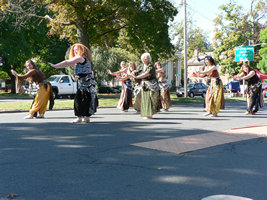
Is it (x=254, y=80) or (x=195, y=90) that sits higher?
(x=254, y=80)

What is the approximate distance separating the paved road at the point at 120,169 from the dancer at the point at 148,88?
3.09m

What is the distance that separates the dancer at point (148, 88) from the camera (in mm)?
10148

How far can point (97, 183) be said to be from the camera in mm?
3793

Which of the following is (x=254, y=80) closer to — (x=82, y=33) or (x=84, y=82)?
(x=84, y=82)

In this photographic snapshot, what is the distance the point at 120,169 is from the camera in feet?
14.5

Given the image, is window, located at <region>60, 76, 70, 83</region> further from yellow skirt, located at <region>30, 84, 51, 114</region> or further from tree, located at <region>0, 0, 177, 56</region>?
yellow skirt, located at <region>30, 84, 51, 114</region>

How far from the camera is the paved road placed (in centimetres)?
353

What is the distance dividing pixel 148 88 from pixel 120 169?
5.97 meters

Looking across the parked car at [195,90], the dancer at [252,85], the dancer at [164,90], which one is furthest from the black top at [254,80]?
the parked car at [195,90]

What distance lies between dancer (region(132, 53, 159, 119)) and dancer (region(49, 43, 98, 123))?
1.75 meters

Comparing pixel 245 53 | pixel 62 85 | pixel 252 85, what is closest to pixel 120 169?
pixel 252 85

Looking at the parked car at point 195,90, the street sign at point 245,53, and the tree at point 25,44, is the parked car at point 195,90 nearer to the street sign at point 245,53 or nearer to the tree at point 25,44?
the street sign at point 245,53

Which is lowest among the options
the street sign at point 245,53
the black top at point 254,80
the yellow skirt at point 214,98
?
the yellow skirt at point 214,98

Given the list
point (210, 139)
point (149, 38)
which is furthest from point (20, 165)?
point (149, 38)
